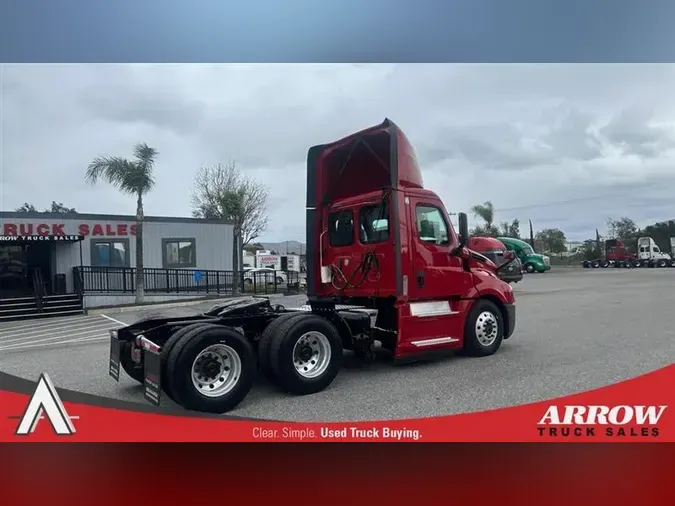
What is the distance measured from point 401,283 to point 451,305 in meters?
0.73

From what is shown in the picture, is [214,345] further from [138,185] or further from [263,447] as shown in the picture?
[138,185]

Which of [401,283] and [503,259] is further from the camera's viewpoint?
[503,259]

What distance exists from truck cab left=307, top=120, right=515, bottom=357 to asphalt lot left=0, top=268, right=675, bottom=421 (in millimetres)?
330

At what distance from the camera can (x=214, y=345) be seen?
3.37m

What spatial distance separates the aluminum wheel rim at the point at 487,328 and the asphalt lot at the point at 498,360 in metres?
0.18

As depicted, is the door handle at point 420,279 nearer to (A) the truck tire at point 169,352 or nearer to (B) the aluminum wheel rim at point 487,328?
(B) the aluminum wheel rim at point 487,328

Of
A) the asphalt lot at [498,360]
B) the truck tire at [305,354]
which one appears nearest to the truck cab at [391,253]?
the asphalt lot at [498,360]

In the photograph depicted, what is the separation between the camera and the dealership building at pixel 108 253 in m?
3.14

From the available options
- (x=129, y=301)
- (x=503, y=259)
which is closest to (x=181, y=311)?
(x=129, y=301)

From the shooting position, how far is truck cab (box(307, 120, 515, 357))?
3994mm

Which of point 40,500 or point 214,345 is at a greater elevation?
point 214,345

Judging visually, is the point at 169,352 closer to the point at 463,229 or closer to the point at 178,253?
the point at 178,253

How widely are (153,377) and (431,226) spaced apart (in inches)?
102

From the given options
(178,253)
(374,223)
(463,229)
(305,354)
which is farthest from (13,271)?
(463,229)
